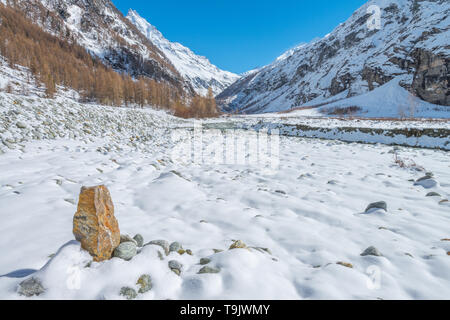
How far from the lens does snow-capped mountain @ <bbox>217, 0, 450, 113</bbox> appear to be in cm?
6238

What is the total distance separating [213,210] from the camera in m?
4.13

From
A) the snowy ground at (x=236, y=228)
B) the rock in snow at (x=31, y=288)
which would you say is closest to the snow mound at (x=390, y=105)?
the snowy ground at (x=236, y=228)

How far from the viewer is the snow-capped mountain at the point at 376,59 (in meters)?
62.4

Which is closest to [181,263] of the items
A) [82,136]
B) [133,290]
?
[133,290]

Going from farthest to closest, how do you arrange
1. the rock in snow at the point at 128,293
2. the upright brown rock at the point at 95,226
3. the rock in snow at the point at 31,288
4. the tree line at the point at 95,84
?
1. the tree line at the point at 95,84
2. the upright brown rock at the point at 95,226
3. the rock in snow at the point at 128,293
4. the rock in snow at the point at 31,288

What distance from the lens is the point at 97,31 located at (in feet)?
511

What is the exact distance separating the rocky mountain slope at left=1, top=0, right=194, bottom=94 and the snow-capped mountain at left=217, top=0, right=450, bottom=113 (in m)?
88.9

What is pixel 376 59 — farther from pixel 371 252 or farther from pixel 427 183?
pixel 371 252

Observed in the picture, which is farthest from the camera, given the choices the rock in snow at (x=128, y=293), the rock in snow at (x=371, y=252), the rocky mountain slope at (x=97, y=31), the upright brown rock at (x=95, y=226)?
the rocky mountain slope at (x=97, y=31)

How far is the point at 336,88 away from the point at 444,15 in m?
39.8

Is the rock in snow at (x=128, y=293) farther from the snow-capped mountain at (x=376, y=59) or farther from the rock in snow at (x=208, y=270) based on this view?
the snow-capped mountain at (x=376, y=59)

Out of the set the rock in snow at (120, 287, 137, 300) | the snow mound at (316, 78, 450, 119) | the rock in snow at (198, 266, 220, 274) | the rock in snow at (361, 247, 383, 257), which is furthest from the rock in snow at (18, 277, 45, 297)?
the snow mound at (316, 78, 450, 119)

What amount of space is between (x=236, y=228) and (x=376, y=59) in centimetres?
11402

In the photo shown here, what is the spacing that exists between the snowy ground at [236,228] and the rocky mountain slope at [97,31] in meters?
165
